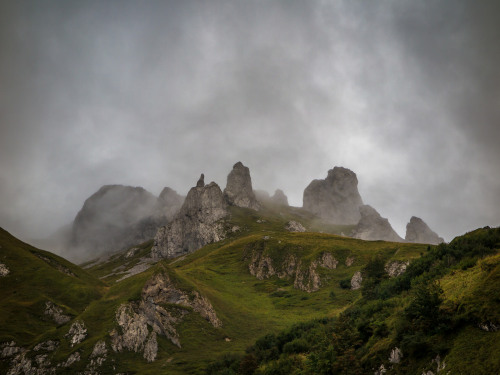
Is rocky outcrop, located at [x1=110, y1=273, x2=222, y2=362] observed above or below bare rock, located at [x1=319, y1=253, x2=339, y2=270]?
below

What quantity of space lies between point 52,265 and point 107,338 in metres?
86.0

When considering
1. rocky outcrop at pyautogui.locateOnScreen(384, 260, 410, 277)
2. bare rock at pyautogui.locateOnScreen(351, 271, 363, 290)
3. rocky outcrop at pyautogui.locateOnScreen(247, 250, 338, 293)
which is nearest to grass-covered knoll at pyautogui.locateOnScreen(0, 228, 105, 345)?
rocky outcrop at pyautogui.locateOnScreen(247, 250, 338, 293)

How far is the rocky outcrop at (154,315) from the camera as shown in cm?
8519

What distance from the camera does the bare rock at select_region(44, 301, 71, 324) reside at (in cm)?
10394

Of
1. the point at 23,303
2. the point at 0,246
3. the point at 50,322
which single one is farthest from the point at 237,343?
the point at 0,246

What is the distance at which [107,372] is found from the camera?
7456 cm

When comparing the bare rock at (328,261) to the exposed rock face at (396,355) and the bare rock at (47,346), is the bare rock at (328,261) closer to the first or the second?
the bare rock at (47,346)

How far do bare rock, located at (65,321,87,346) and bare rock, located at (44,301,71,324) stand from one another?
2084 cm

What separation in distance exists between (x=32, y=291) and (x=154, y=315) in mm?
51724

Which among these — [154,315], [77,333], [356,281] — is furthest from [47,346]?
[356,281]

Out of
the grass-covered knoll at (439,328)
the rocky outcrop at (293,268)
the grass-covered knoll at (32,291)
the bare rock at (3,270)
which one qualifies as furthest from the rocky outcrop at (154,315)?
the bare rock at (3,270)

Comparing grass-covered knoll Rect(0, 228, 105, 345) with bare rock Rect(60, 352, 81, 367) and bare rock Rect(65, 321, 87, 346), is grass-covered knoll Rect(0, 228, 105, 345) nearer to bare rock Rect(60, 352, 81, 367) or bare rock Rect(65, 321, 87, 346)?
bare rock Rect(65, 321, 87, 346)

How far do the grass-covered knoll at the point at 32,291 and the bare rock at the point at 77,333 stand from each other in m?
9.74

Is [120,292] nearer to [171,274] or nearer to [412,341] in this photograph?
[171,274]
